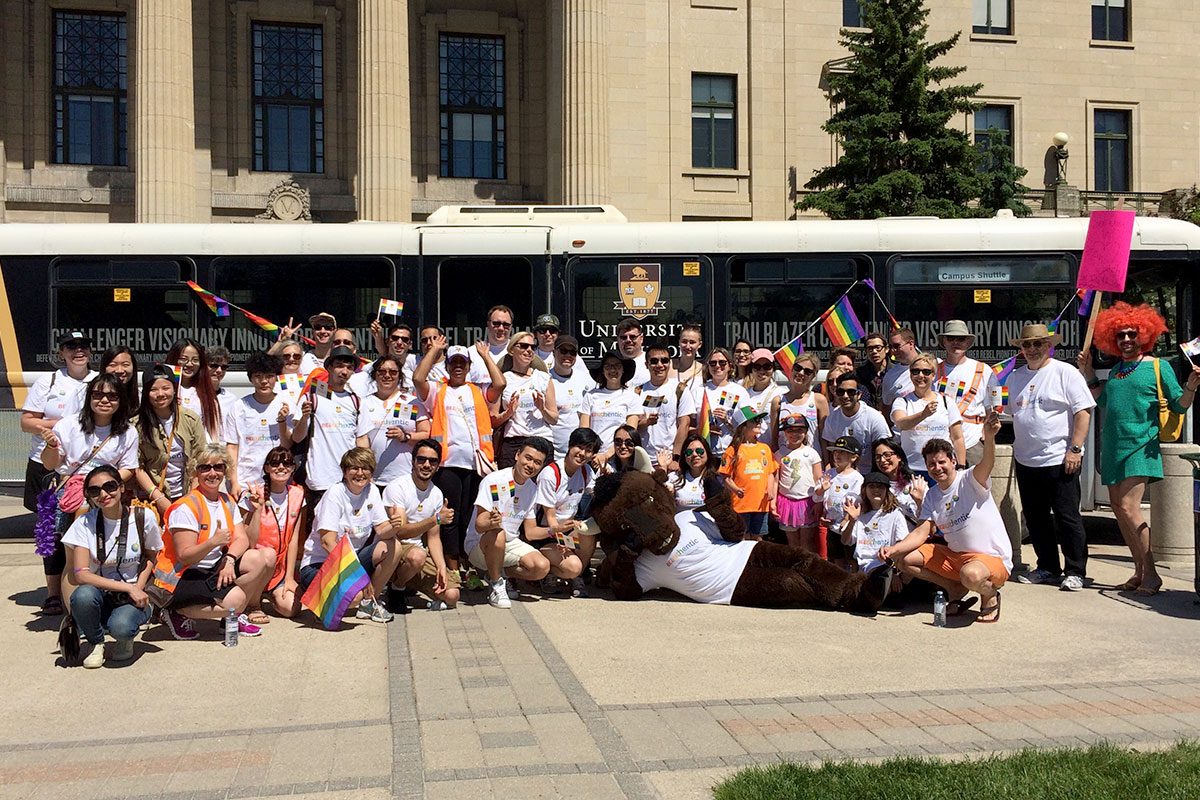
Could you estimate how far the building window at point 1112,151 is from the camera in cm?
3328

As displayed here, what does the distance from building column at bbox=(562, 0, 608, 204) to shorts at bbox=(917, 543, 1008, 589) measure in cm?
2013

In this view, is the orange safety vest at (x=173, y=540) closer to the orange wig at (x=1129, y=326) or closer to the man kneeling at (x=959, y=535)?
the man kneeling at (x=959, y=535)

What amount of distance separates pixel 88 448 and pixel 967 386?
6.42 meters

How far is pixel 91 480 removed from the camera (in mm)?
6078

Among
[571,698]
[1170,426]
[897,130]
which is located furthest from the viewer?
[897,130]

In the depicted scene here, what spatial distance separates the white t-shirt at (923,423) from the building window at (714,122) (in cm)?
2295

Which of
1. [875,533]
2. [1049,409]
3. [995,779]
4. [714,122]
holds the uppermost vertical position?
[714,122]

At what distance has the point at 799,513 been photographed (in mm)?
8188

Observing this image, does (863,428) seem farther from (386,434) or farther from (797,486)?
(386,434)

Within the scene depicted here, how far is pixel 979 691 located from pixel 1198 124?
113 feet

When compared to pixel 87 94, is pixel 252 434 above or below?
below

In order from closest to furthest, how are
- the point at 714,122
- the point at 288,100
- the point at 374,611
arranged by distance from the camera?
the point at 374,611 → the point at 288,100 → the point at 714,122

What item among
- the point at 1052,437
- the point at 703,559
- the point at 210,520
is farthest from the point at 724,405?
the point at 210,520

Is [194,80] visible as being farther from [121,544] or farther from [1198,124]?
[1198,124]
